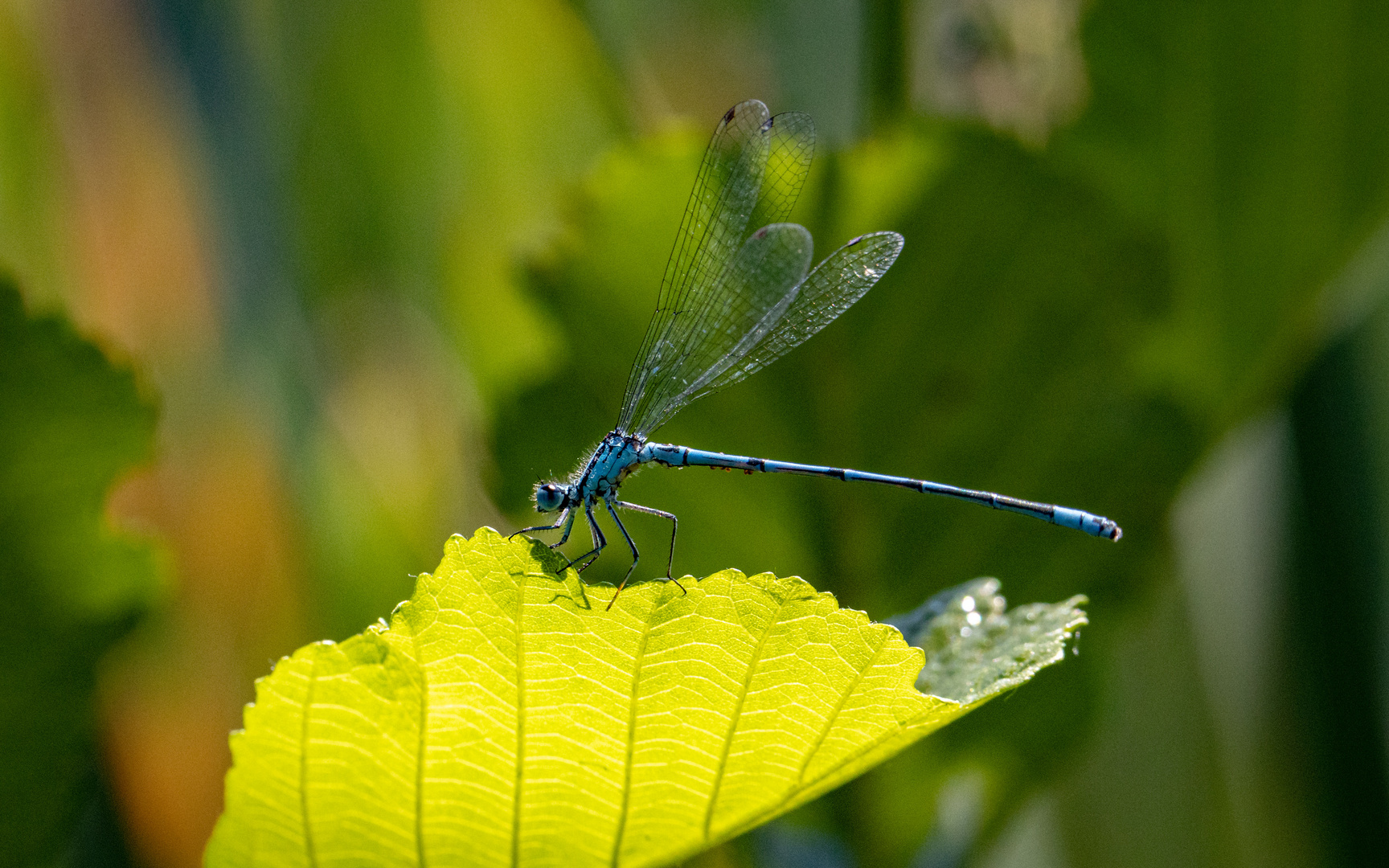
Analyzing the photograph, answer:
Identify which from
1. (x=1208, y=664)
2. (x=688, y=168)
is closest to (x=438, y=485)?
(x=688, y=168)

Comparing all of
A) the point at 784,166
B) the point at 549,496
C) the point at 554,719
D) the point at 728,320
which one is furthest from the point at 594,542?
the point at 554,719

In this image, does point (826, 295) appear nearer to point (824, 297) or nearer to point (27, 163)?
point (824, 297)

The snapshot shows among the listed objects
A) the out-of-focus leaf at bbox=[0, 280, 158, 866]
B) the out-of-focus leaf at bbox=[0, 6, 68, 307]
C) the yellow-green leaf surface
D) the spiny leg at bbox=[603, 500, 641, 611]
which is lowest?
the yellow-green leaf surface

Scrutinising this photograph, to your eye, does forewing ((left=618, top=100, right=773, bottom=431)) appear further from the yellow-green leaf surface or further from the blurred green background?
the yellow-green leaf surface

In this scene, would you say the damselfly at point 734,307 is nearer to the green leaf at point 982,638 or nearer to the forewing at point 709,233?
the forewing at point 709,233

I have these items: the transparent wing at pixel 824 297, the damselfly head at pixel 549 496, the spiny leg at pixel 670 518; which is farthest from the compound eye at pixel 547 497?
the transparent wing at pixel 824 297

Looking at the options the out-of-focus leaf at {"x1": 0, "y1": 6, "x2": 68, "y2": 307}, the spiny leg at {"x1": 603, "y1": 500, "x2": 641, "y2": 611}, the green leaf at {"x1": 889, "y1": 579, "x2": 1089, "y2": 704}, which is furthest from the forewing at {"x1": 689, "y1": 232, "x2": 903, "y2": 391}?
the out-of-focus leaf at {"x1": 0, "y1": 6, "x2": 68, "y2": 307}
